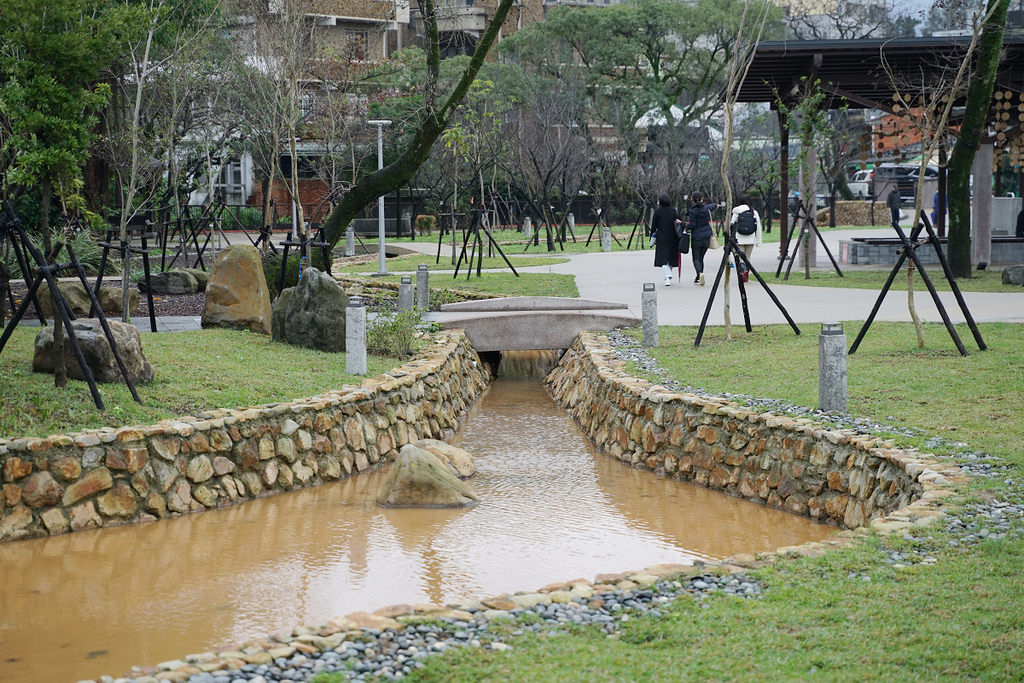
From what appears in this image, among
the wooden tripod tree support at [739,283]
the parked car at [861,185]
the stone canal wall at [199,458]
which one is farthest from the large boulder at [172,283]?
the parked car at [861,185]

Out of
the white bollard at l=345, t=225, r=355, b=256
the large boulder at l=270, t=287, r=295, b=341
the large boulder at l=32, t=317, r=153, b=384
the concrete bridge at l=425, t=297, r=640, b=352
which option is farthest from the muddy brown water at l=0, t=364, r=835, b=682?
the white bollard at l=345, t=225, r=355, b=256

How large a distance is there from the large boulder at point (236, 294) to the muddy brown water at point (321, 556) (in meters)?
4.34

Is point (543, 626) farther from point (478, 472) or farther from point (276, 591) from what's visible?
point (478, 472)

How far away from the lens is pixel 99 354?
33.6 ft

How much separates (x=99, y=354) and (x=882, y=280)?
15164 millimetres

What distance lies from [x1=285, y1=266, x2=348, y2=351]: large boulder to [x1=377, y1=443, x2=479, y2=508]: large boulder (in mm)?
4047

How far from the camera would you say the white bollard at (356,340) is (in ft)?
40.3

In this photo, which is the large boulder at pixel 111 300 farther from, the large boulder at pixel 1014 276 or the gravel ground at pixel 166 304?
the large boulder at pixel 1014 276

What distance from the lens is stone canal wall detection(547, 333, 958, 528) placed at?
26.7 ft

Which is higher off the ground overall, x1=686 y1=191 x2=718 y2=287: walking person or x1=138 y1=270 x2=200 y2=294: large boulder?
x1=686 y1=191 x2=718 y2=287: walking person

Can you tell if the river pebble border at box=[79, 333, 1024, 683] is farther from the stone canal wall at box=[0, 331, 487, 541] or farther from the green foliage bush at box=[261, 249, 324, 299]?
the green foliage bush at box=[261, 249, 324, 299]

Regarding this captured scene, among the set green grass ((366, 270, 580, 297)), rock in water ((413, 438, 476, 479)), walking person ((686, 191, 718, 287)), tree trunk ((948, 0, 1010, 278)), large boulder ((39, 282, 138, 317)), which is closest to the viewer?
rock in water ((413, 438, 476, 479))

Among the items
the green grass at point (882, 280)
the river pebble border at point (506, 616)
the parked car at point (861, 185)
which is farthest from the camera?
the parked car at point (861, 185)

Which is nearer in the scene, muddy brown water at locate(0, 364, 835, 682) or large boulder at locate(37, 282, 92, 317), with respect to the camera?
muddy brown water at locate(0, 364, 835, 682)
